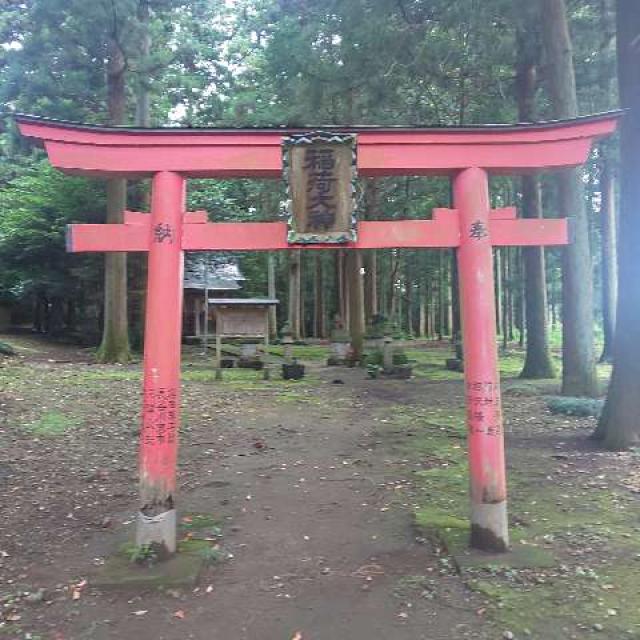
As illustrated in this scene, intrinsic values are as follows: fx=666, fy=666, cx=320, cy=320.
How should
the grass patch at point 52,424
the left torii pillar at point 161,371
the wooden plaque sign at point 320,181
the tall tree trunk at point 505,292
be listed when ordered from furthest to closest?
the tall tree trunk at point 505,292 → the grass patch at point 52,424 → the wooden plaque sign at point 320,181 → the left torii pillar at point 161,371

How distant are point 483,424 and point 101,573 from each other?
10.4ft

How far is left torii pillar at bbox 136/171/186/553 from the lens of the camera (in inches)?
204

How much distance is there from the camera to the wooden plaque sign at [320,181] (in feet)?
17.5

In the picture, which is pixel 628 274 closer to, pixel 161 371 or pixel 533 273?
pixel 161 371

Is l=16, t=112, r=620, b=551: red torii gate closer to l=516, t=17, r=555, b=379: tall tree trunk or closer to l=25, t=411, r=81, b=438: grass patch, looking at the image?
l=25, t=411, r=81, b=438: grass patch

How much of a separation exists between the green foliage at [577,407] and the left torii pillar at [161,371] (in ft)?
23.2

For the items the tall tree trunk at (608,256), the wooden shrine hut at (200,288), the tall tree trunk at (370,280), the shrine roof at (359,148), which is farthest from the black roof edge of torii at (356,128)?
the tall tree trunk at (370,280)

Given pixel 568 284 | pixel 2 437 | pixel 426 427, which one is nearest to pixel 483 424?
pixel 426 427

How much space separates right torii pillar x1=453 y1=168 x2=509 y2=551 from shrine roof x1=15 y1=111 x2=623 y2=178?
0.28 m

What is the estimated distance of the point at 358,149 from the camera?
17.8ft

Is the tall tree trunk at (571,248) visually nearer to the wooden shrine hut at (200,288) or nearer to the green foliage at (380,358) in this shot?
the green foliage at (380,358)

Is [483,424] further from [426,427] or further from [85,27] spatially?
[85,27]

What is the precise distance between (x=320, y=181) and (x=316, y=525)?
3.13 m

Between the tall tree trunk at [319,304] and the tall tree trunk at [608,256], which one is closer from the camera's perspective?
the tall tree trunk at [608,256]
